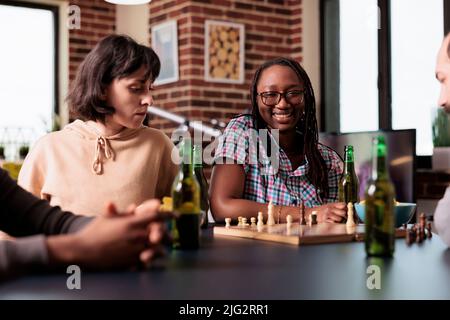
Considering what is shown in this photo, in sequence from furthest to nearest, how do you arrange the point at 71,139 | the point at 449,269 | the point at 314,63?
the point at 314,63
the point at 71,139
the point at 449,269

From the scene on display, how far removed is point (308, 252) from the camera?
123 centimetres

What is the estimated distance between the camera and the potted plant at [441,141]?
385cm

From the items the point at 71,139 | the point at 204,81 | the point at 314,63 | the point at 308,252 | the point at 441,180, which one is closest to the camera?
the point at 308,252

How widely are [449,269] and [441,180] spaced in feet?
10.1

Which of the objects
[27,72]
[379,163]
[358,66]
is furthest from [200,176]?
[27,72]

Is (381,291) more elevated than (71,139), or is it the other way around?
(71,139)

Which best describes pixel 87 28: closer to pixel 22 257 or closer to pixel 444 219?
pixel 444 219

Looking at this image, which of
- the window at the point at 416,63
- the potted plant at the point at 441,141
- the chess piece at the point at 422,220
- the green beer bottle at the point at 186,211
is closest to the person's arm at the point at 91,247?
the green beer bottle at the point at 186,211

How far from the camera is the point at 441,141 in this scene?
12.8 feet

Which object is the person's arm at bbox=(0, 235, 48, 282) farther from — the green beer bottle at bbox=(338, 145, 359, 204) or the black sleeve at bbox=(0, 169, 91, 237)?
the green beer bottle at bbox=(338, 145, 359, 204)

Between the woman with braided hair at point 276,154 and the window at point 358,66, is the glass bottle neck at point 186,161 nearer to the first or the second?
the woman with braided hair at point 276,154

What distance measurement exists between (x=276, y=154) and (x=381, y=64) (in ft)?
8.74

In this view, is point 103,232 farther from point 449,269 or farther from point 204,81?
point 204,81
